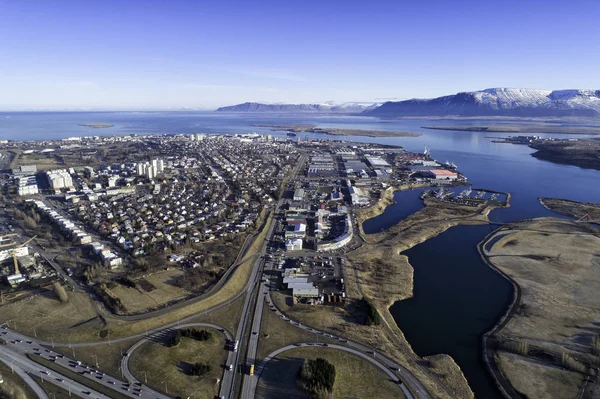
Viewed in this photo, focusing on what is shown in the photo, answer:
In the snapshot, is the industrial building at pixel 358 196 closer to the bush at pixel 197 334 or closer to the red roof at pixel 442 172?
the red roof at pixel 442 172

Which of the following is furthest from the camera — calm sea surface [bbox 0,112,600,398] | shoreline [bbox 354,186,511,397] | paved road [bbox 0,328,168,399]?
shoreline [bbox 354,186,511,397]

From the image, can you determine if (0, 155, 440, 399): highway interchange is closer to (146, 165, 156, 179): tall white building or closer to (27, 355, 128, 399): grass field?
(27, 355, 128, 399): grass field

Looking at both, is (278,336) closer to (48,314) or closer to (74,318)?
(74,318)

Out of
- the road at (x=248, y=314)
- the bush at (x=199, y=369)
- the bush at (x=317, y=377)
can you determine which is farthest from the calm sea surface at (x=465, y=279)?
the bush at (x=199, y=369)

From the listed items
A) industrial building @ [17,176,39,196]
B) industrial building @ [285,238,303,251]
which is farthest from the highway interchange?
industrial building @ [17,176,39,196]

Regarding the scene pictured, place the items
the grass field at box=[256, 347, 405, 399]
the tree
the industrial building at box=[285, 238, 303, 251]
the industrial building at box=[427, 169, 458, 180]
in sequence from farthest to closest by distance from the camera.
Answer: the industrial building at box=[427, 169, 458, 180] → the industrial building at box=[285, 238, 303, 251] → the tree → the grass field at box=[256, 347, 405, 399]

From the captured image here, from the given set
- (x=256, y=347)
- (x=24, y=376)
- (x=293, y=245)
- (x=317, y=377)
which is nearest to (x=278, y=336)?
(x=256, y=347)
